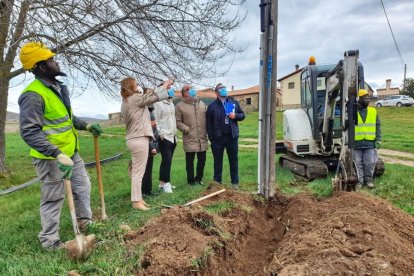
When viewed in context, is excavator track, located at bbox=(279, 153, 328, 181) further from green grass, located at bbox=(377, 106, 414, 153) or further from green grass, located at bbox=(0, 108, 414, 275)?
green grass, located at bbox=(377, 106, 414, 153)

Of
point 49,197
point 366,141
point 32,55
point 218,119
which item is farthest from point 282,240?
point 366,141

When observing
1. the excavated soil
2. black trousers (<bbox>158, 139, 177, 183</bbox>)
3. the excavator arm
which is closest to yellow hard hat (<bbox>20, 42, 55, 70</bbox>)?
the excavated soil

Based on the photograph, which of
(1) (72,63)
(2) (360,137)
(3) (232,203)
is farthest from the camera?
(2) (360,137)

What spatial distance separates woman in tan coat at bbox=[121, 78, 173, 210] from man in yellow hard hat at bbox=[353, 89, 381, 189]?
377 cm

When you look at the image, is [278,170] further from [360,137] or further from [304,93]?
[360,137]

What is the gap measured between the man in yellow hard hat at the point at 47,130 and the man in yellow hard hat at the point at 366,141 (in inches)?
205

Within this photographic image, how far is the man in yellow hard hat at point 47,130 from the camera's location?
12.8ft

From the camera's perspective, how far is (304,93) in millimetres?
9445

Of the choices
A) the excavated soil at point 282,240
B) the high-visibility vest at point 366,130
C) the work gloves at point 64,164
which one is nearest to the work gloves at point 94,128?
the work gloves at point 64,164

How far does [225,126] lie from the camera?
7.01 meters

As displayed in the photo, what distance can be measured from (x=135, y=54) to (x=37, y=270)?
451 centimetres

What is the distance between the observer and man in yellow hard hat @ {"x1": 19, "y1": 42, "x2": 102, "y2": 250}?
3.89 m

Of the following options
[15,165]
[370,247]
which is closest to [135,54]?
[370,247]

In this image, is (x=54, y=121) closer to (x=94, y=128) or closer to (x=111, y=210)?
(x=94, y=128)
